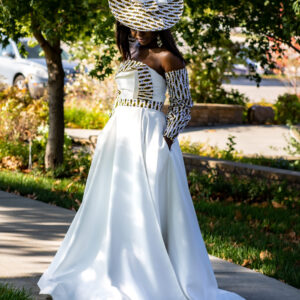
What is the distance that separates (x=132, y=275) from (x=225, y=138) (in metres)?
8.79

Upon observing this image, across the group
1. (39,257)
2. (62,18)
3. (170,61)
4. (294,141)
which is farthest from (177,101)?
(294,141)

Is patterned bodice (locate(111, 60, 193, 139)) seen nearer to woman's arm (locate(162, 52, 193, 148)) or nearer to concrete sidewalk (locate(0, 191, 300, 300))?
woman's arm (locate(162, 52, 193, 148))

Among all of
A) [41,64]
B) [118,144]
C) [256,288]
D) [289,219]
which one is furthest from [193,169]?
[41,64]

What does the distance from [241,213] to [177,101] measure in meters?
3.73

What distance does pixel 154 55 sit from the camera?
3922 millimetres

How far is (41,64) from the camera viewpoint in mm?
17047

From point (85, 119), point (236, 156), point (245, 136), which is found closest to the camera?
point (236, 156)

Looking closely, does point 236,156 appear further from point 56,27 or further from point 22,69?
point 22,69

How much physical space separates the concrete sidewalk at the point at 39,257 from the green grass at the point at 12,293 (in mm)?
98

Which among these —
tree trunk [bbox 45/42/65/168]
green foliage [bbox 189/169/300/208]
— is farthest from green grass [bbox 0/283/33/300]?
tree trunk [bbox 45/42/65/168]

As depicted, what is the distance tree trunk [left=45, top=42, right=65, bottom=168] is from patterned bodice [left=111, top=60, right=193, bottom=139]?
512 cm

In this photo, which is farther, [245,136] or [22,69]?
[22,69]

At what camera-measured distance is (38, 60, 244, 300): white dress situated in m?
3.85

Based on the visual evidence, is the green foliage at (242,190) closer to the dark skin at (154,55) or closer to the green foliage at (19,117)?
the green foliage at (19,117)
